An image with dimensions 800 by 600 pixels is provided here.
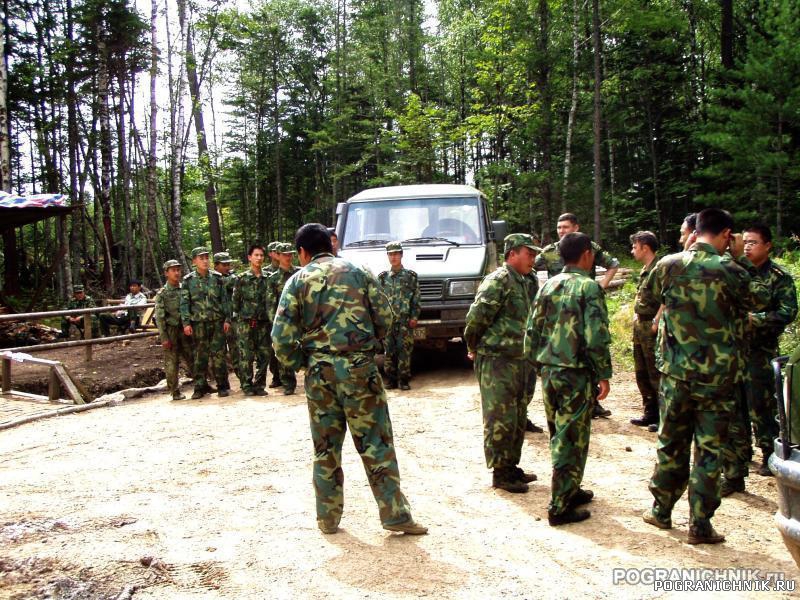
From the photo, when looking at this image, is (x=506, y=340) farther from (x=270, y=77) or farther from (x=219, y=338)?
(x=270, y=77)

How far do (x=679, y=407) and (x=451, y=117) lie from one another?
22023 mm

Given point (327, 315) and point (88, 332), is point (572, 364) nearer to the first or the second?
point (327, 315)

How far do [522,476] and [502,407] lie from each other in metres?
0.59

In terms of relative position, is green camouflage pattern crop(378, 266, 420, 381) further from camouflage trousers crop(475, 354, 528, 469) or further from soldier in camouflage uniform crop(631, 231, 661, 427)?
camouflage trousers crop(475, 354, 528, 469)

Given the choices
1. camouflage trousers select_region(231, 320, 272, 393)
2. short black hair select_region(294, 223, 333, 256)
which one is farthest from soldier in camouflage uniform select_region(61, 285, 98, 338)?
short black hair select_region(294, 223, 333, 256)

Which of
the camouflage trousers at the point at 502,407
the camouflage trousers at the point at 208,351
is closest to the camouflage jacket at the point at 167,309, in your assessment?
the camouflage trousers at the point at 208,351

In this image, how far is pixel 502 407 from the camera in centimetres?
483

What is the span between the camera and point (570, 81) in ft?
82.2

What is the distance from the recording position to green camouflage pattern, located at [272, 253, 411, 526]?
159 inches

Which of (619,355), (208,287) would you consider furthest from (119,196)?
(619,355)

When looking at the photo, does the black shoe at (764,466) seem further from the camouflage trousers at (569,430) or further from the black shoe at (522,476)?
the camouflage trousers at (569,430)

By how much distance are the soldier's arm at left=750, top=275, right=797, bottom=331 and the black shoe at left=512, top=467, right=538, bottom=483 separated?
1.95 m

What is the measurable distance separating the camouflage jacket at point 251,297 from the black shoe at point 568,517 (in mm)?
5797

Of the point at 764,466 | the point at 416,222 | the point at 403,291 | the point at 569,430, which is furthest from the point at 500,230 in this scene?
the point at 569,430
